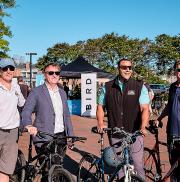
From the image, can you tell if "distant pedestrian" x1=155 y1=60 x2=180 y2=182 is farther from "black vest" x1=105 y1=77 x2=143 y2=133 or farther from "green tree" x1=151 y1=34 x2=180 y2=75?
"green tree" x1=151 y1=34 x2=180 y2=75

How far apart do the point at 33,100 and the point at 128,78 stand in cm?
119

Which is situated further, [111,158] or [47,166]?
[47,166]

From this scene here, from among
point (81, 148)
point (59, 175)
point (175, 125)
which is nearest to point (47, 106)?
point (59, 175)

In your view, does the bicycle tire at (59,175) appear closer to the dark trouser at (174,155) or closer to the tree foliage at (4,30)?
the dark trouser at (174,155)

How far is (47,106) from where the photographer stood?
5219mm

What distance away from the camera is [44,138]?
518cm

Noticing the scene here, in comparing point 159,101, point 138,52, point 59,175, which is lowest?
point 159,101

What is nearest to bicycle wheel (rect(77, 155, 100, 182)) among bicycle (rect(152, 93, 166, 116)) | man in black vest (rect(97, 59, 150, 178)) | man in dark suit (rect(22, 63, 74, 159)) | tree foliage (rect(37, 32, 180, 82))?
man in black vest (rect(97, 59, 150, 178))

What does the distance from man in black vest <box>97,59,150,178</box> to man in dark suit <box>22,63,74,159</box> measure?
A: 1.77 ft

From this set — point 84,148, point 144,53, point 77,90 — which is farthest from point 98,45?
point 84,148

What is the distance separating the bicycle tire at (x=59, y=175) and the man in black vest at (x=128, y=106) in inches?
29.7

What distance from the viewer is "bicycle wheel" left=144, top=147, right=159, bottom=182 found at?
580 cm

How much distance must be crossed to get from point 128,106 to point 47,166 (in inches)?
47.5

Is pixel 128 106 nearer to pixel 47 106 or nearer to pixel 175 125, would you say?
pixel 175 125
